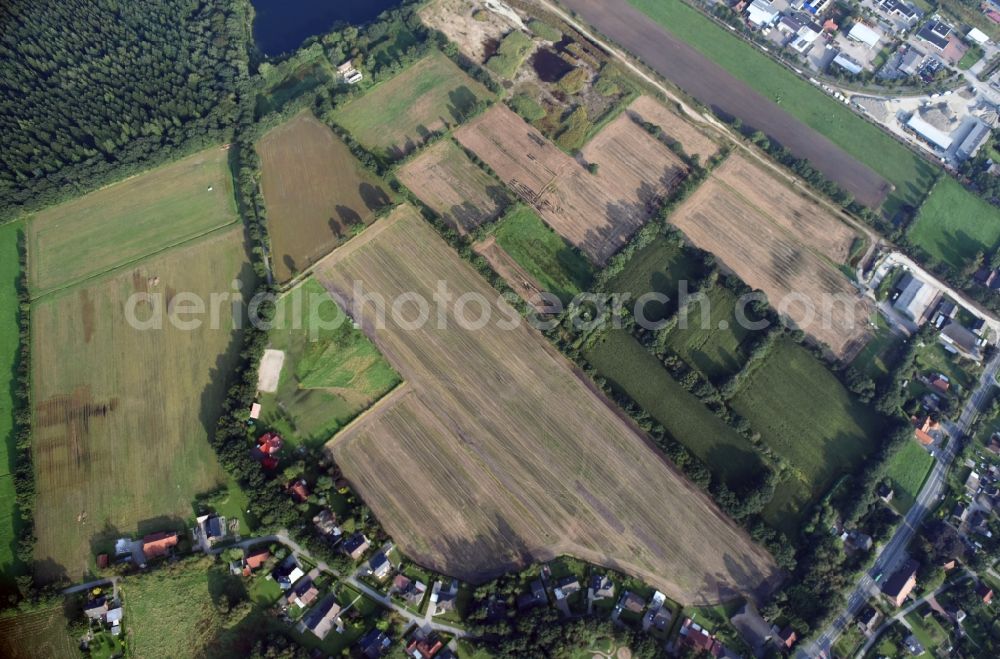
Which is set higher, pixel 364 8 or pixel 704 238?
pixel 364 8

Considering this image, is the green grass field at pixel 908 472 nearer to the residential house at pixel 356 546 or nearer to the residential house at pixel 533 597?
the residential house at pixel 533 597

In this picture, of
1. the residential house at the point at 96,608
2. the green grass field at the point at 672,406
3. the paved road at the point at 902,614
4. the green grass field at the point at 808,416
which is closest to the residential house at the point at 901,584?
the paved road at the point at 902,614

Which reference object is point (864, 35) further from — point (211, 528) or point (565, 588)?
point (211, 528)

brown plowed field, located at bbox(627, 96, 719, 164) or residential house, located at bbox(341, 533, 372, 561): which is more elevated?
brown plowed field, located at bbox(627, 96, 719, 164)

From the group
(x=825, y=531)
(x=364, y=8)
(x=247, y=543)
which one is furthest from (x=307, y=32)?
(x=825, y=531)

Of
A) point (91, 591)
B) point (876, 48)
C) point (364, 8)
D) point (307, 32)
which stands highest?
point (876, 48)

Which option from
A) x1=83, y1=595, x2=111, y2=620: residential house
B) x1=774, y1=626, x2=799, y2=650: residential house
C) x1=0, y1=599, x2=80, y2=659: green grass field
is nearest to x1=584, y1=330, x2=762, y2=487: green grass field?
x1=774, y1=626, x2=799, y2=650: residential house

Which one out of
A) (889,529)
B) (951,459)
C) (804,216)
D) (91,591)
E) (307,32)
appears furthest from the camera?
(307,32)

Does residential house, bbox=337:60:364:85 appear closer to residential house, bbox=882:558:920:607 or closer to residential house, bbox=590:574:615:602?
residential house, bbox=590:574:615:602

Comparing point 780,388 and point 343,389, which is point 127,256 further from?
point 780,388
